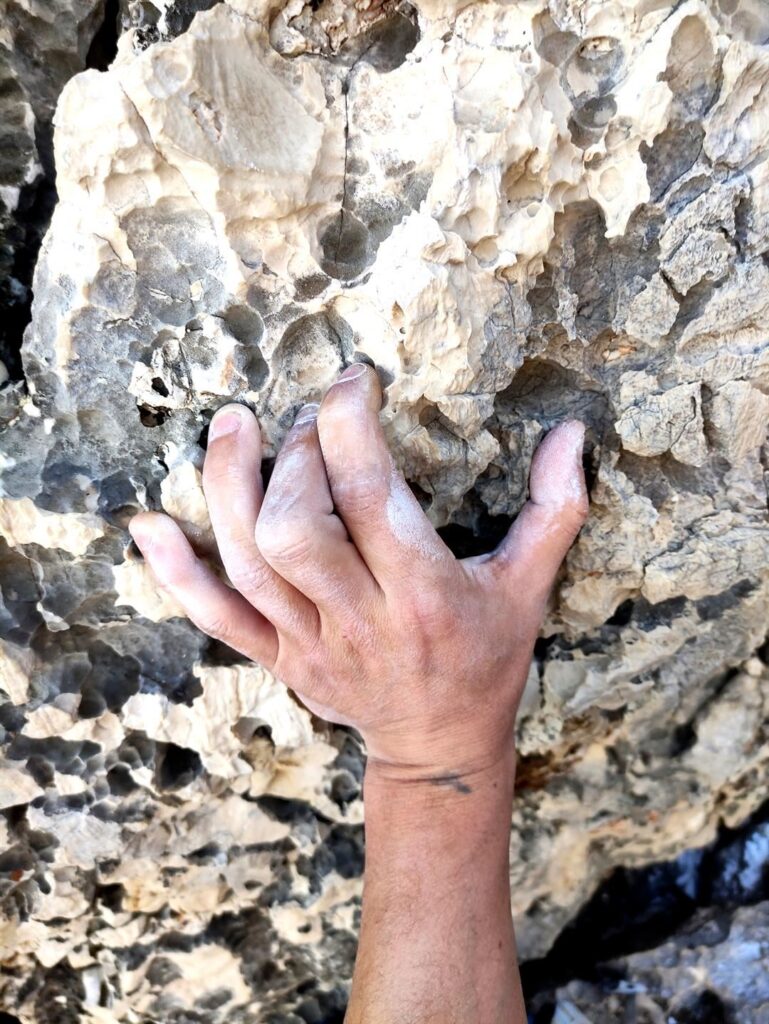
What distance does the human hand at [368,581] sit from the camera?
2.47 ft

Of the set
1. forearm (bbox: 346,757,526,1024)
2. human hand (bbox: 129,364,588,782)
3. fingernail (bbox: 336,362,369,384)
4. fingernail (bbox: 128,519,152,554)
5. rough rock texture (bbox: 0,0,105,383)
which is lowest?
forearm (bbox: 346,757,526,1024)

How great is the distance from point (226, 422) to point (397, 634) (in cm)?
28

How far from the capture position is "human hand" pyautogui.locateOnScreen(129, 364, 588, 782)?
29.6 inches

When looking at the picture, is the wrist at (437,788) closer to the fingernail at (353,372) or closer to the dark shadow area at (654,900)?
the fingernail at (353,372)

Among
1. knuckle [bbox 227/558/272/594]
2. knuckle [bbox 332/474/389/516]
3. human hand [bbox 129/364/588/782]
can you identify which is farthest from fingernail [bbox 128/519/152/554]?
knuckle [bbox 332/474/389/516]

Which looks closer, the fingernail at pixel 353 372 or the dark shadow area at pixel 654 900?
the fingernail at pixel 353 372

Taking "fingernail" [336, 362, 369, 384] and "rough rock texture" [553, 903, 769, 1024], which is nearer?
"fingernail" [336, 362, 369, 384]

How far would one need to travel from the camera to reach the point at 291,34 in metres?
0.77

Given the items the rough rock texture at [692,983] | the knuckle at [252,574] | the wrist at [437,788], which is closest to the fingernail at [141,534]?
the knuckle at [252,574]

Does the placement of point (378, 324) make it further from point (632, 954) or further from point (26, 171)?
point (632, 954)

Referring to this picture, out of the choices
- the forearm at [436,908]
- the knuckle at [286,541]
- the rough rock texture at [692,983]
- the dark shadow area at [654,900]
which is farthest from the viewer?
the dark shadow area at [654,900]

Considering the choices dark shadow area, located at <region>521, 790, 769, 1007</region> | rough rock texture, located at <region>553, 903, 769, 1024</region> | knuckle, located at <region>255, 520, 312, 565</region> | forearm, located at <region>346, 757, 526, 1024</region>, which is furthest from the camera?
dark shadow area, located at <region>521, 790, 769, 1007</region>

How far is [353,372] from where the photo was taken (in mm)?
800

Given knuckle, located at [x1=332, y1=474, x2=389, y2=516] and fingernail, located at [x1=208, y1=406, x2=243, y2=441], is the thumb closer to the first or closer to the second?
knuckle, located at [x1=332, y1=474, x2=389, y2=516]
